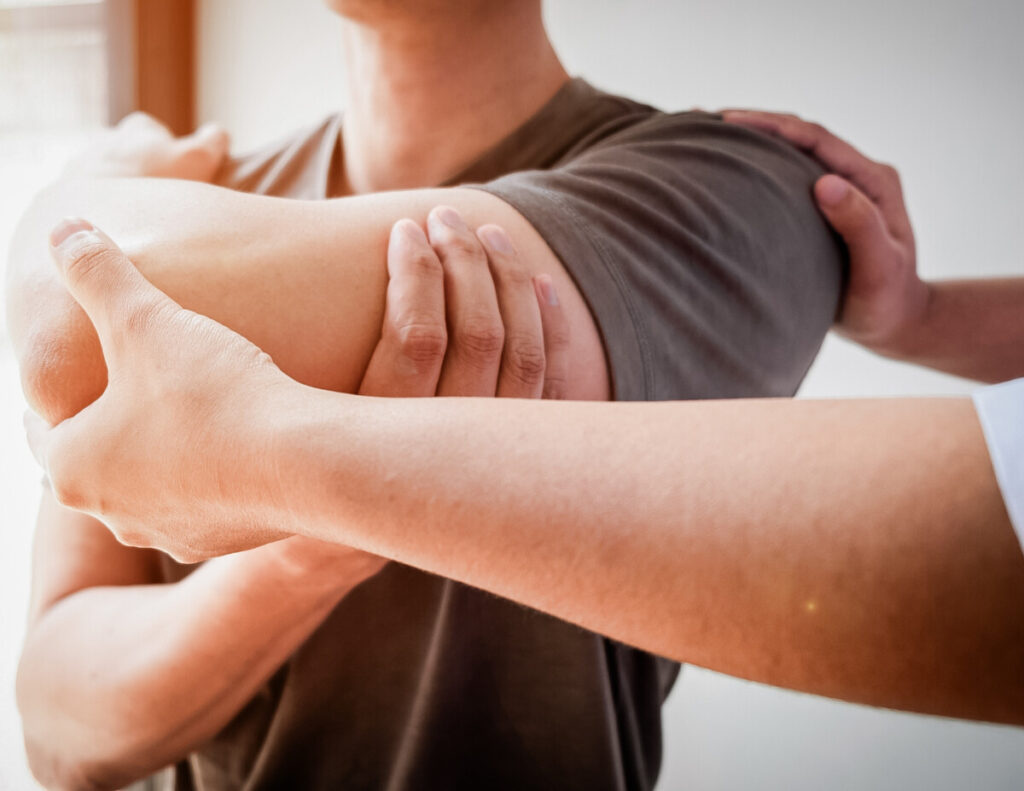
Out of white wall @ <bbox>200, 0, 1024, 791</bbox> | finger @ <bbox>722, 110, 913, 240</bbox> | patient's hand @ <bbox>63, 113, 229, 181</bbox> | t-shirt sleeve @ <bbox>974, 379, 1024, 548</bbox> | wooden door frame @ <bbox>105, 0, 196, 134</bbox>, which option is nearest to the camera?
t-shirt sleeve @ <bbox>974, 379, 1024, 548</bbox>

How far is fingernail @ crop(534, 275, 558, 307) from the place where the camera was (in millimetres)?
503

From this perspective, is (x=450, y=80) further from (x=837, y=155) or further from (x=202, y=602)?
(x=202, y=602)

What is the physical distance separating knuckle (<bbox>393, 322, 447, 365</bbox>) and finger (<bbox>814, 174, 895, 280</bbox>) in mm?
445

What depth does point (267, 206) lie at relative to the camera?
49cm

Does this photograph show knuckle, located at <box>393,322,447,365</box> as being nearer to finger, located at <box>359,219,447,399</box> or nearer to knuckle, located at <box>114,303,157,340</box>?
finger, located at <box>359,219,447,399</box>

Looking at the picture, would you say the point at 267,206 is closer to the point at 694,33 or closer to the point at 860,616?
the point at 860,616

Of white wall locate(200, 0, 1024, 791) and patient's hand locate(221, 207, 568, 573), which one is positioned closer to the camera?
patient's hand locate(221, 207, 568, 573)

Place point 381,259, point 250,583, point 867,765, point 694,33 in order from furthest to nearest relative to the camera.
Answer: point 694,33
point 867,765
point 250,583
point 381,259

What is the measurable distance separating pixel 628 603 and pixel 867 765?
1.23 metres

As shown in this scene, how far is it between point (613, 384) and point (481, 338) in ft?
0.37

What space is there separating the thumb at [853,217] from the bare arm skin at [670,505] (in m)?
0.45

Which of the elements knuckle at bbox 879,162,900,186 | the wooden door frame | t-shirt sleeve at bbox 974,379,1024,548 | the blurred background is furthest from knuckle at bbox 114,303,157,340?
the wooden door frame

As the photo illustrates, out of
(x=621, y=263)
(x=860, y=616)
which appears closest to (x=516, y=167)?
(x=621, y=263)

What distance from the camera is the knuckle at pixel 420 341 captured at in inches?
18.0
